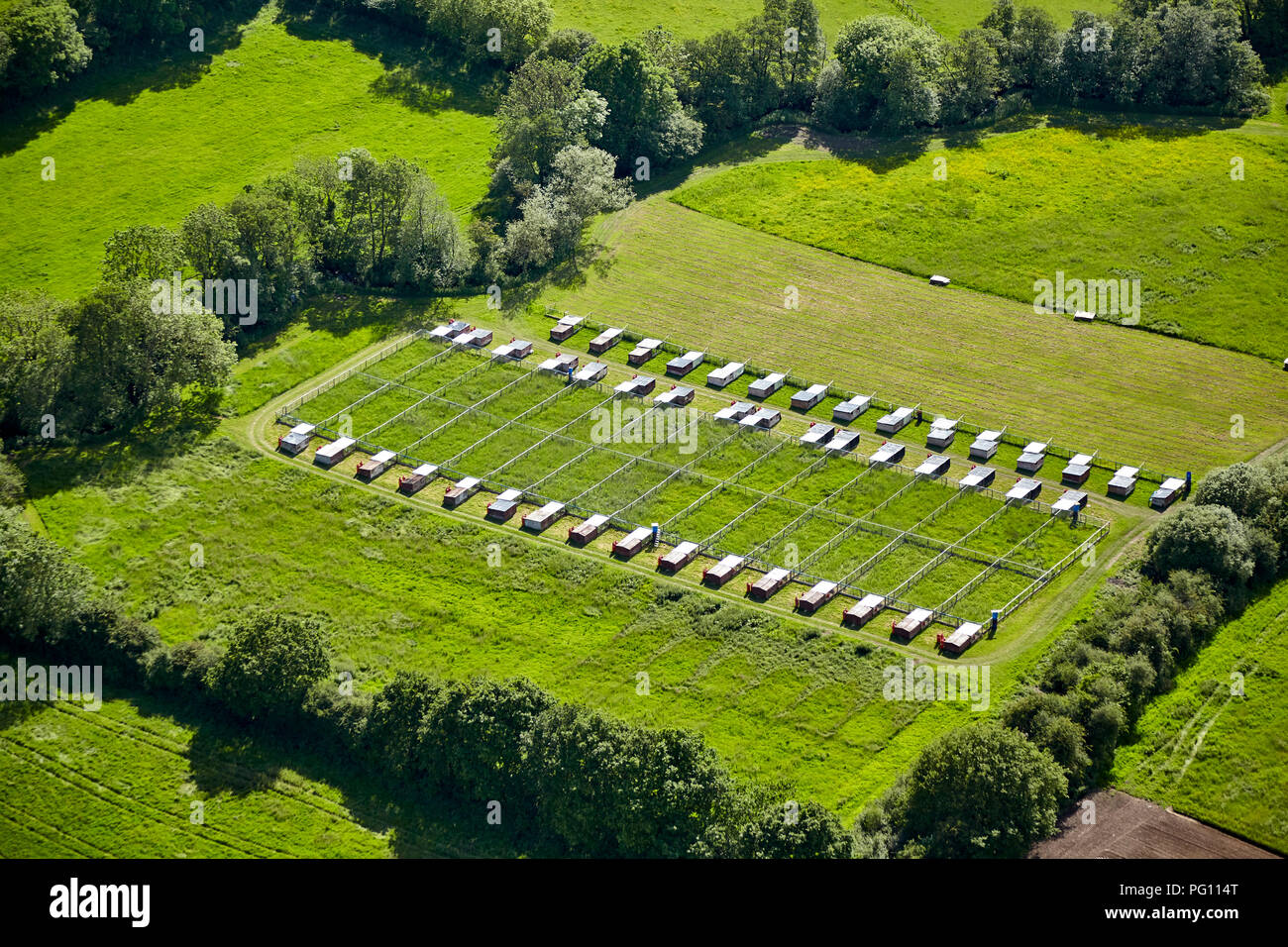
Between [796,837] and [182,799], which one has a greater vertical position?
[796,837]

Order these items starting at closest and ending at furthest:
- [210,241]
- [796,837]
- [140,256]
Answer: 1. [796,837]
2. [140,256]
3. [210,241]

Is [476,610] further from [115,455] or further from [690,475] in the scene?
[115,455]

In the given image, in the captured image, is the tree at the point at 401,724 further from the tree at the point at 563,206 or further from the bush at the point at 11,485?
the tree at the point at 563,206

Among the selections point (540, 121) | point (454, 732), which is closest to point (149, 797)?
point (454, 732)

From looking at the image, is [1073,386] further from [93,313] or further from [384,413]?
[93,313]

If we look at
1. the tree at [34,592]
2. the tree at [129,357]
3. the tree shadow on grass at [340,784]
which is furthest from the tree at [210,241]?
the tree shadow on grass at [340,784]

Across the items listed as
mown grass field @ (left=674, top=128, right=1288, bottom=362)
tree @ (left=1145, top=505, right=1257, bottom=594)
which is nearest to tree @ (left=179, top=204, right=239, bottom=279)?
mown grass field @ (left=674, top=128, right=1288, bottom=362)

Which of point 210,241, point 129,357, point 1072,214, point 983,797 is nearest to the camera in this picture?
point 983,797
